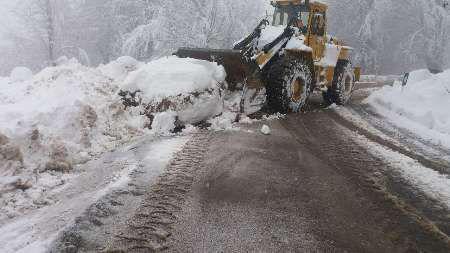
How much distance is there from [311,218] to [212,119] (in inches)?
155

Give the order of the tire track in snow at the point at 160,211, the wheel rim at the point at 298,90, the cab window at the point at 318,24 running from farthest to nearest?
the cab window at the point at 318,24, the wheel rim at the point at 298,90, the tire track in snow at the point at 160,211

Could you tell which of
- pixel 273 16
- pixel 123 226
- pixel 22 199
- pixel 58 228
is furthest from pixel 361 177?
pixel 273 16

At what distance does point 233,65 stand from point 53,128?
12.8 feet

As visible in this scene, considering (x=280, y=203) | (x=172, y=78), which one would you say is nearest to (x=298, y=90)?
(x=172, y=78)

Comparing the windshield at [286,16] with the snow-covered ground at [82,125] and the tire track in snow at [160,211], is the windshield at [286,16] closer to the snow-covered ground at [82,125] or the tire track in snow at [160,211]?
the snow-covered ground at [82,125]

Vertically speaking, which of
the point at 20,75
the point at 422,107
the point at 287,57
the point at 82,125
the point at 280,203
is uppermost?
the point at 287,57

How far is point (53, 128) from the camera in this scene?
17.8ft

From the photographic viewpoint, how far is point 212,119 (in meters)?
7.58

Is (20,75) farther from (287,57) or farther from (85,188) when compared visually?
(85,188)

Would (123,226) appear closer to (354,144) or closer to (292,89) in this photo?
(354,144)

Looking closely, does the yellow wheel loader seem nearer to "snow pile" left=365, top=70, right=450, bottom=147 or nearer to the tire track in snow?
"snow pile" left=365, top=70, right=450, bottom=147

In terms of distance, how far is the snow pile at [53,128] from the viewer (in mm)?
4289

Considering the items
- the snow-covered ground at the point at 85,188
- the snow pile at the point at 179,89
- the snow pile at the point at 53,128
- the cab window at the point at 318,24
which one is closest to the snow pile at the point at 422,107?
the cab window at the point at 318,24

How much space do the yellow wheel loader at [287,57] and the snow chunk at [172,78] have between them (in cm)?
54
